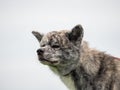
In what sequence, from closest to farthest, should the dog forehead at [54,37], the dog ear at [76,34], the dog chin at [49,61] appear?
1. the dog chin at [49,61]
2. the dog forehead at [54,37]
3. the dog ear at [76,34]

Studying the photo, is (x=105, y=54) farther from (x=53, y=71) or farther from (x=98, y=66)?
(x=53, y=71)

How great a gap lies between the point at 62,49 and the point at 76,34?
A: 41.6 inches

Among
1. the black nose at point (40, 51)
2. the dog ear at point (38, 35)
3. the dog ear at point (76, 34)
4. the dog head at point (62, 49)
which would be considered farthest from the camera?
the dog ear at point (38, 35)

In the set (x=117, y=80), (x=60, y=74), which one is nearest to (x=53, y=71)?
(x=60, y=74)

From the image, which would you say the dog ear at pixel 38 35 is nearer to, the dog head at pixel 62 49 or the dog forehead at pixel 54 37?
the dog forehead at pixel 54 37

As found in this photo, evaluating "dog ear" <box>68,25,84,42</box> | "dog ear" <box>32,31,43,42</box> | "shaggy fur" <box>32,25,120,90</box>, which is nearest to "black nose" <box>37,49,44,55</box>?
"shaggy fur" <box>32,25,120,90</box>

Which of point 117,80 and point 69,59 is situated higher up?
point 69,59

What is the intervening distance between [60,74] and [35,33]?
9.74ft

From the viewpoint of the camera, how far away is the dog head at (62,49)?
73.3ft

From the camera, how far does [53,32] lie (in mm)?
23172

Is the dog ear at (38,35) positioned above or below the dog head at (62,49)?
above

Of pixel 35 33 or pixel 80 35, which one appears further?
pixel 35 33

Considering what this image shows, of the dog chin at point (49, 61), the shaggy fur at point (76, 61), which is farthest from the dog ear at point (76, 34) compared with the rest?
the dog chin at point (49, 61)

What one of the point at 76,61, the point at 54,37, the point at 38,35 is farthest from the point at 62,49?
the point at 38,35
